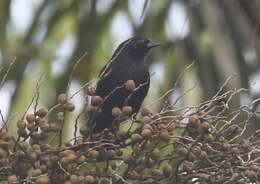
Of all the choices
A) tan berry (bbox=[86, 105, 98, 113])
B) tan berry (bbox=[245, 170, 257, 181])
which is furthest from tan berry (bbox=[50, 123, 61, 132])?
tan berry (bbox=[245, 170, 257, 181])

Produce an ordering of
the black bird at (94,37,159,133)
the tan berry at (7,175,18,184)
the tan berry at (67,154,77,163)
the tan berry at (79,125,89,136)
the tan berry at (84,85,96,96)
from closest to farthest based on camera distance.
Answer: the tan berry at (7,175,18,184) → the tan berry at (67,154,77,163) → the tan berry at (79,125,89,136) → the tan berry at (84,85,96,96) → the black bird at (94,37,159,133)

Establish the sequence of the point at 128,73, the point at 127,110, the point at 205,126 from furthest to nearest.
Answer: the point at 128,73
the point at 127,110
the point at 205,126

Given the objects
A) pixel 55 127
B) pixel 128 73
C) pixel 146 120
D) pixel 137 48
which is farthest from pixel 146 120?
pixel 137 48

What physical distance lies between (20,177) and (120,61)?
6.00ft

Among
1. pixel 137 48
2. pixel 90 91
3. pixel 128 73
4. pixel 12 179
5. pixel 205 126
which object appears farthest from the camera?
pixel 137 48

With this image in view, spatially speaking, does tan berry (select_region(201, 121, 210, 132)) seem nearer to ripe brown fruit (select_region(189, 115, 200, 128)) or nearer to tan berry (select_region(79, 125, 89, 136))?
ripe brown fruit (select_region(189, 115, 200, 128))

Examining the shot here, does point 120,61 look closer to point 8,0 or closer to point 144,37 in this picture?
point 144,37

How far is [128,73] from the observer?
163 inches

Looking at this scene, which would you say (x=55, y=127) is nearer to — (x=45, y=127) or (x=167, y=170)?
(x=45, y=127)

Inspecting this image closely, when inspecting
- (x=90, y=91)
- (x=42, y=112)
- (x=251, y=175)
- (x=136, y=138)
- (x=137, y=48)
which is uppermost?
(x=137, y=48)

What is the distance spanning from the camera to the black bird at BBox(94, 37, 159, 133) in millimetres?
3703

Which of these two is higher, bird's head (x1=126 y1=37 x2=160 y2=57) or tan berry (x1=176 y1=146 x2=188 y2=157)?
bird's head (x1=126 y1=37 x2=160 y2=57)

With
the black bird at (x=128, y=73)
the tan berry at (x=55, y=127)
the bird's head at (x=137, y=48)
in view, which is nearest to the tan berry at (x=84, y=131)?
the tan berry at (x=55, y=127)

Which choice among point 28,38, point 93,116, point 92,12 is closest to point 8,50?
point 28,38
